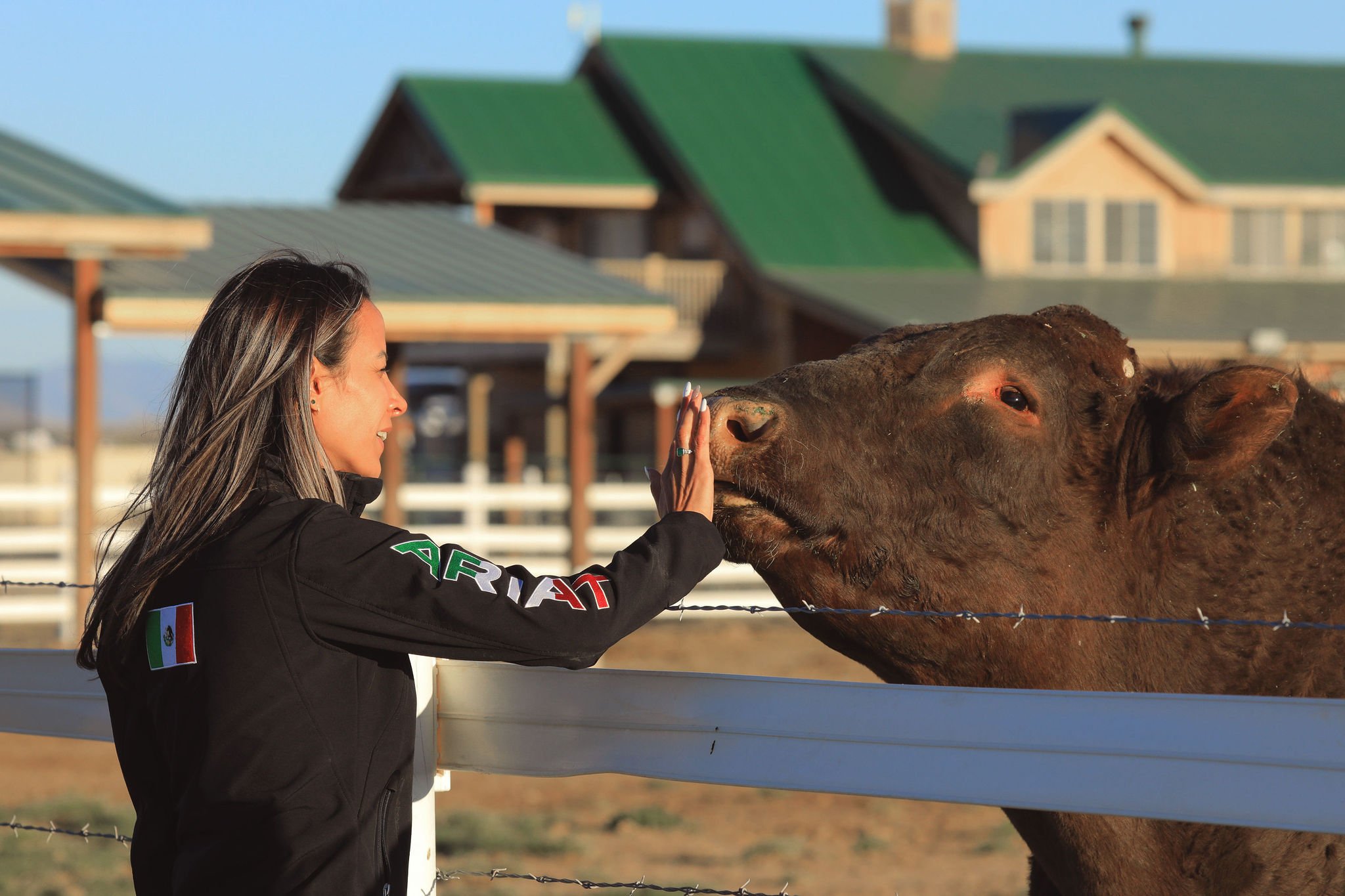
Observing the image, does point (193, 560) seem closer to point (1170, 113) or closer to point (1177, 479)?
point (1177, 479)

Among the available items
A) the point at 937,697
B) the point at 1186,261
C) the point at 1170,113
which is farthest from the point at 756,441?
the point at 1170,113

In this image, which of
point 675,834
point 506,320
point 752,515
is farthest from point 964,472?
point 506,320

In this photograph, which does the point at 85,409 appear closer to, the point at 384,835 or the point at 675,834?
the point at 675,834

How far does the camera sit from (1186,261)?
29000mm

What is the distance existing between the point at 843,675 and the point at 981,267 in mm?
15272

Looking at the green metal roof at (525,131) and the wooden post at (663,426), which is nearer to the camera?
the wooden post at (663,426)

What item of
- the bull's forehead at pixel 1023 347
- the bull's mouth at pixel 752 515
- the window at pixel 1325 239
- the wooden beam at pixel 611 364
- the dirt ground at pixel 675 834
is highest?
the window at pixel 1325 239

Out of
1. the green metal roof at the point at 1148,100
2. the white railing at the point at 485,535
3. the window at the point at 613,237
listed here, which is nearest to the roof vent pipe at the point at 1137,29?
the green metal roof at the point at 1148,100

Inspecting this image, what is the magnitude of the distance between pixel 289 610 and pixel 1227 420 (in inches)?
68.9

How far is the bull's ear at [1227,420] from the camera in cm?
304

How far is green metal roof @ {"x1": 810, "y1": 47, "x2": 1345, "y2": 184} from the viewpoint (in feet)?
95.3

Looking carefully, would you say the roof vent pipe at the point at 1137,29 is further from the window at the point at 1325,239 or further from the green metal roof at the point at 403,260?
the green metal roof at the point at 403,260

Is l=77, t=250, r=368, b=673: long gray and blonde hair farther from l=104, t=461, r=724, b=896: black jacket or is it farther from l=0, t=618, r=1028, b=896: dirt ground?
l=0, t=618, r=1028, b=896: dirt ground

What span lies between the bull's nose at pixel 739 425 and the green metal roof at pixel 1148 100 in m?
25.6
